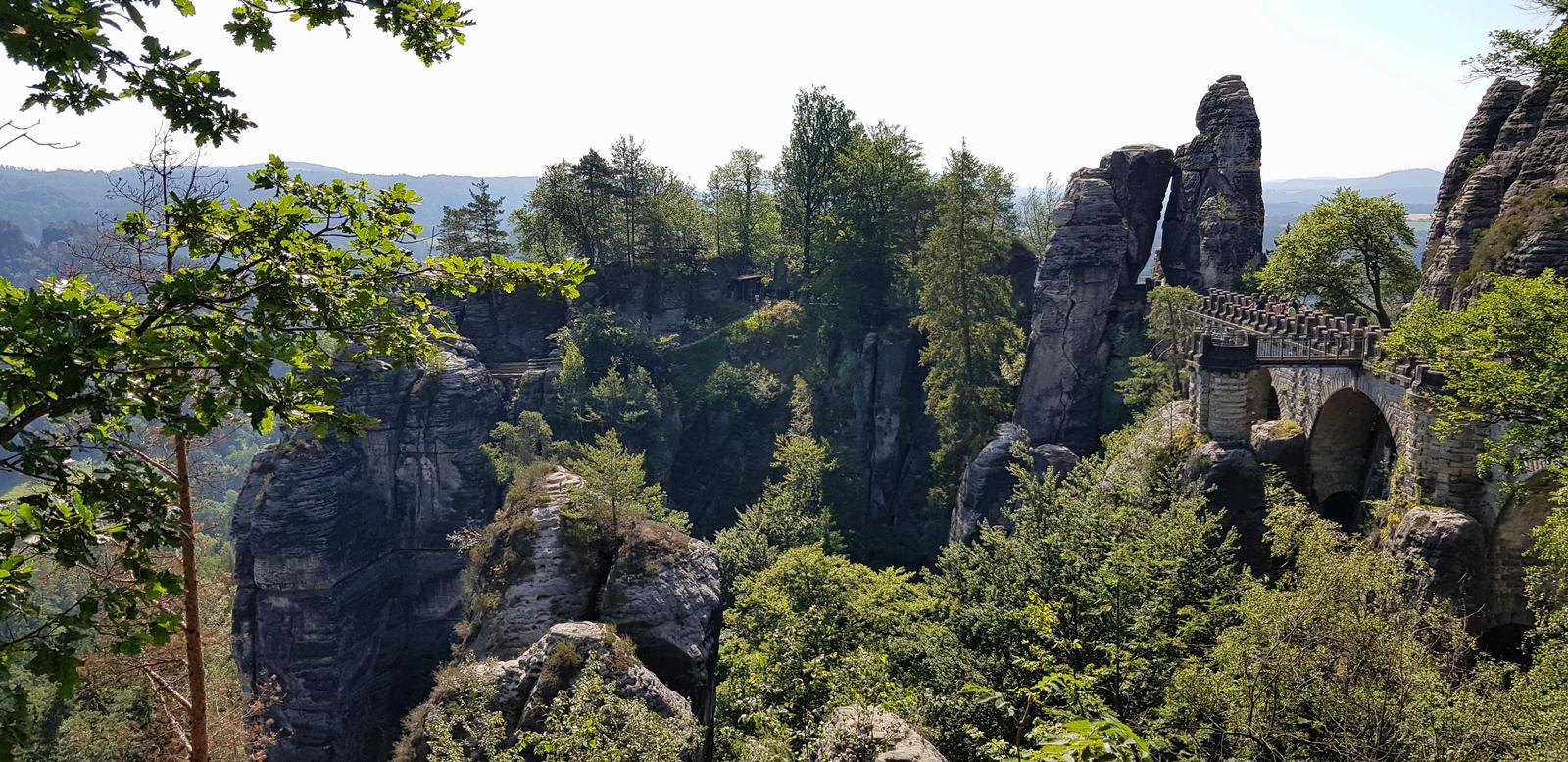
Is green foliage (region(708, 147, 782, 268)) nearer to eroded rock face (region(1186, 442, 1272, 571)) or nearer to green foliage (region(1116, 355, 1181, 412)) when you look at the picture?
green foliage (region(1116, 355, 1181, 412))

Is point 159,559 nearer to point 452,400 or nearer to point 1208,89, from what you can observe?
point 452,400

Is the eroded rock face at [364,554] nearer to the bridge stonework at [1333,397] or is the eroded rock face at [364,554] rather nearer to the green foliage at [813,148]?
the green foliage at [813,148]

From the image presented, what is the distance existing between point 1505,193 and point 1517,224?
3.35 m

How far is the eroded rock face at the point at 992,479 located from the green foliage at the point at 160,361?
91.9 feet

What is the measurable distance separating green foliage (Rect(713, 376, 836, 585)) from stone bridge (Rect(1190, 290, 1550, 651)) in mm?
15606

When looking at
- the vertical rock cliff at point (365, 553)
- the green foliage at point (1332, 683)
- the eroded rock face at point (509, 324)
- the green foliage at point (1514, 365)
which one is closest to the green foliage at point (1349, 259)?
the green foliage at point (1514, 365)

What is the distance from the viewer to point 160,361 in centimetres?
441

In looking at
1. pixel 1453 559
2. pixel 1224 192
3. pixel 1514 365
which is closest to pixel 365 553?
pixel 1453 559

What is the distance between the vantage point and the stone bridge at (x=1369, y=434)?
56.9 ft

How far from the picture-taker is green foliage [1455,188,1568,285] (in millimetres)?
19859

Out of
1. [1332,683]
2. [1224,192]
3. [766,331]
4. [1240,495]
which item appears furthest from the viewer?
[766,331]

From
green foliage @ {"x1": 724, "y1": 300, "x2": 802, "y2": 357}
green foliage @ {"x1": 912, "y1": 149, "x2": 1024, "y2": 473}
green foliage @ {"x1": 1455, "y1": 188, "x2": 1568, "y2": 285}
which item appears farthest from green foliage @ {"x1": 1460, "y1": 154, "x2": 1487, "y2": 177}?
green foliage @ {"x1": 724, "y1": 300, "x2": 802, "y2": 357}

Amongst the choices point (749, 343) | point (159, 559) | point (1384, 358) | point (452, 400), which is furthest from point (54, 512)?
point (749, 343)

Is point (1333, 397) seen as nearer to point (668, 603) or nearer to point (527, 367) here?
point (668, 603)
